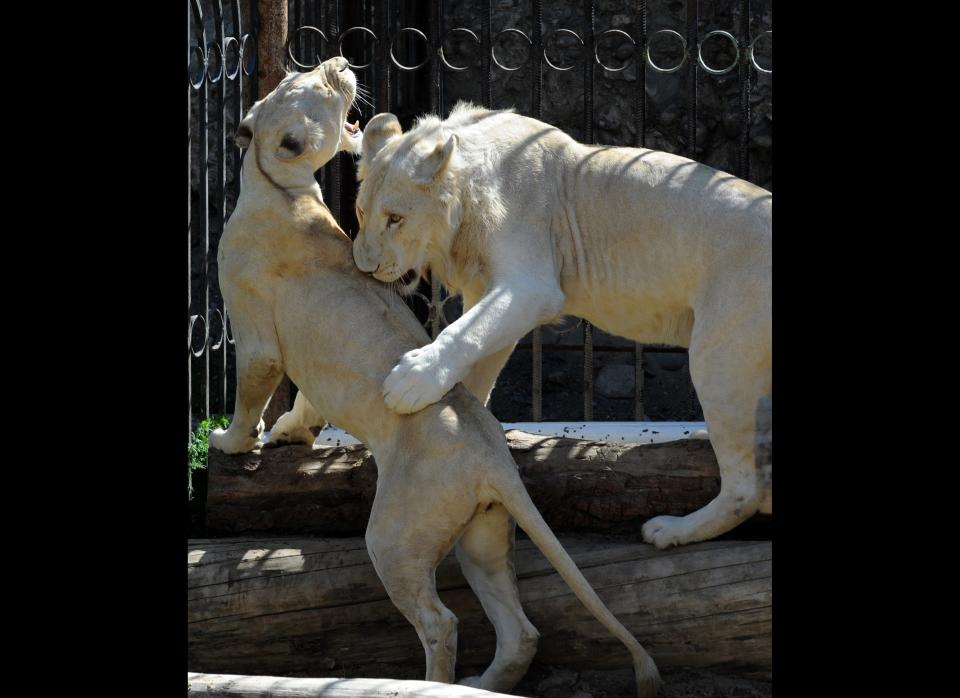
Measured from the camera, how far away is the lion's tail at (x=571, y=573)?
13.3 ft

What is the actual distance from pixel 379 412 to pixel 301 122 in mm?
1338

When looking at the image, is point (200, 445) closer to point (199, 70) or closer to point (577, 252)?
point (199, 70)

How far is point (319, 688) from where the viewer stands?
3375 mm

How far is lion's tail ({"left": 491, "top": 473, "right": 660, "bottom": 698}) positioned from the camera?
4039 millimetres

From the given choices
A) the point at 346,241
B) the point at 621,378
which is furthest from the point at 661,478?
the point at 621,378

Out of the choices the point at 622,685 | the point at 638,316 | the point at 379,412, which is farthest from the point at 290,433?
the point at 622,685

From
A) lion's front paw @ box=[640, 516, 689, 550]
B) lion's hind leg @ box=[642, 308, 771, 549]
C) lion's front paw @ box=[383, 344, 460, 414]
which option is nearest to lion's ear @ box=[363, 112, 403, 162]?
lion's front paw @ box=[383, 344, 460, 414]

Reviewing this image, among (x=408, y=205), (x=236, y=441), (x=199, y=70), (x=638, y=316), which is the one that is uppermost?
(x=199, y=70)

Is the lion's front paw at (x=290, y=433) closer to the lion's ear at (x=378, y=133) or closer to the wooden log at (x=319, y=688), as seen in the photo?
the lion's ear at (x=378, y=133)

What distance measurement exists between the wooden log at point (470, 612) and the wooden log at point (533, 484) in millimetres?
250

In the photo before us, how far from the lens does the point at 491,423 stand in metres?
4.43

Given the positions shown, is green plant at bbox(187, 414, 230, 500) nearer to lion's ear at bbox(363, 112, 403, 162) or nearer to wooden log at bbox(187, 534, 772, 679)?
wooden log at bbox(187, 534, 772, 679)

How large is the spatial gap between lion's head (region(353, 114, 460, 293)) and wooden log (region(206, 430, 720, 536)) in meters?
0.92
